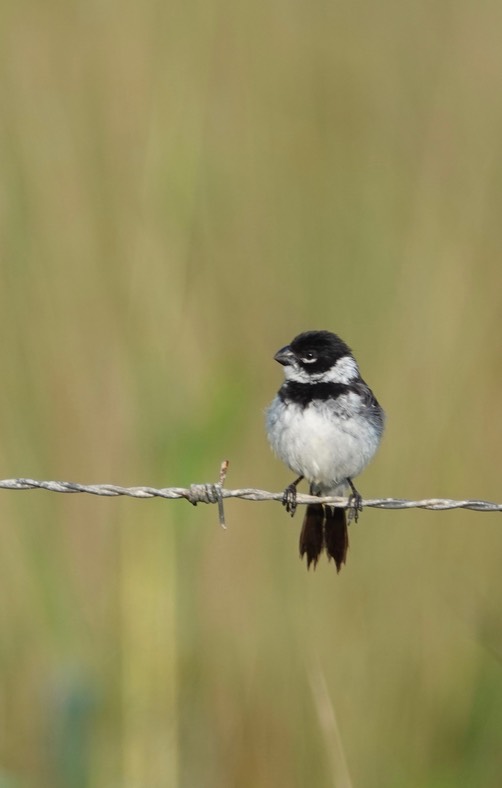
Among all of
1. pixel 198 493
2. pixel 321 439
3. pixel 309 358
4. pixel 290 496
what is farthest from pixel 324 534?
pixel 198 493

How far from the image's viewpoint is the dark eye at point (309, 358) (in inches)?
178

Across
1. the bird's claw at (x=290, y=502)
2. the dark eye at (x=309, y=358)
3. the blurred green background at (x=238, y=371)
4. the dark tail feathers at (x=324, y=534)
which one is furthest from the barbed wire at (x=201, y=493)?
the dark eye at (x=309, y=358)

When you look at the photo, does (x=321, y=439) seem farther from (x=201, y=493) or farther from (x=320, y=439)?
(x=201, y=493)

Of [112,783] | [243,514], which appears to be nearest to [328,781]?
[112,783]

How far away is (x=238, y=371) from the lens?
3975 millimetres

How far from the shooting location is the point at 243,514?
459 cm

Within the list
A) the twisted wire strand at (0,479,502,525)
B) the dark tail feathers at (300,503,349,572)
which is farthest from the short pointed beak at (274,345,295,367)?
the twisted wire strand at (0,479,502,525)

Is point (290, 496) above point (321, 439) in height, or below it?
below

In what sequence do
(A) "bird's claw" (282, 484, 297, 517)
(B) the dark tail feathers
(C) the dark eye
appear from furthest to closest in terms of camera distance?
1. (C) the dark eye
2. (B) the dark tail feathers
3. (A) "bird's claw" (282, 484, 297, 517)

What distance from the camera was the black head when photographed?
14.8ft

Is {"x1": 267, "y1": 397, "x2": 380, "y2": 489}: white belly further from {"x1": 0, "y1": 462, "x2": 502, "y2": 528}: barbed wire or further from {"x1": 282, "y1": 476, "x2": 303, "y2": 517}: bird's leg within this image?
{"x1": 0, "y1": 462, "x2": 502, "y2": 528}: barbed wire

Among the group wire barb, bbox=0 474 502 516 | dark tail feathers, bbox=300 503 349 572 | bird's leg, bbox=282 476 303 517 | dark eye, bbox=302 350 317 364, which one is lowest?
wire barb, bbox=0 474 502 516

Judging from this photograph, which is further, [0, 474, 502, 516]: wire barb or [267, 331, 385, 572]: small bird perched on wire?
[267, 331, 385, 572]: small bird perched on wire

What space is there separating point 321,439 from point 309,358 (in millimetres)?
373
